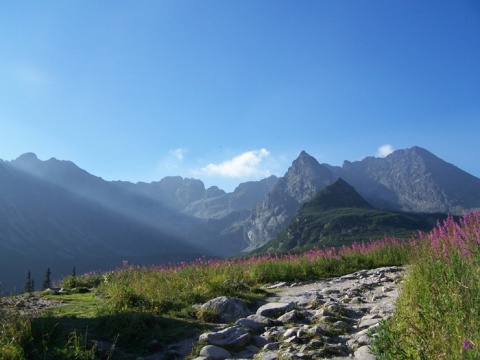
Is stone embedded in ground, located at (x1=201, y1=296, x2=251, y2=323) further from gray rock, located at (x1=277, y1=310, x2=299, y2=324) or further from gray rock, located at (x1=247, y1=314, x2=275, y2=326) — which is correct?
gray rock, located at (x1=277, y1=310, x2=299, y2=324)

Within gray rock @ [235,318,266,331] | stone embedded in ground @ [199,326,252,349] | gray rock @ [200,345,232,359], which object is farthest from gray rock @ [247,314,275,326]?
gray rock @ [200,345,232,359]

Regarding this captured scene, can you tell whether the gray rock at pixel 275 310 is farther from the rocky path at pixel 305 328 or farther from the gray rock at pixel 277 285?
the gray rock at pixel 277 285

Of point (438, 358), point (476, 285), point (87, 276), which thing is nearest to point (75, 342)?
point (438, 358)

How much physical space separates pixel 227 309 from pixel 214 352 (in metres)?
2.79

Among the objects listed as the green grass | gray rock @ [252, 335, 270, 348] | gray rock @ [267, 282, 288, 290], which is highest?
the green grass

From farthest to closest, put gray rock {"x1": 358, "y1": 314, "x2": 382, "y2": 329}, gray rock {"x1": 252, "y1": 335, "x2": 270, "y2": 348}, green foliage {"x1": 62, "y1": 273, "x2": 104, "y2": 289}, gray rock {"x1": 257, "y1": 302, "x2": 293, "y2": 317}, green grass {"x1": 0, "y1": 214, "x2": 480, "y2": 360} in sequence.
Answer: green foliage {"x1": 62, "y1": 273, "x2": 104, "y2": 289}
gray rock {"x1": 257, "y1": 302, "x2": 293, "y2": 317}
gray rock {"x1": 358, "y1": 314, "x2": 382, "y2": 329}
gray rock {"x1": 252, "y1": 335, "x2": 270, "y2": 348}
green grass {"x1": 0, "y1": 214, "x2": 480, "y2": 360}

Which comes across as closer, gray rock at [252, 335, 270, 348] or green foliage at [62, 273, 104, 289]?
gray rock at [252, 335, 270, 348]

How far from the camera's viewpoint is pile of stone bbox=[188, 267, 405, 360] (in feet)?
20.8

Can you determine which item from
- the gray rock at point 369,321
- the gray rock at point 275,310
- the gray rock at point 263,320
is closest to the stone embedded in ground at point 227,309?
the gray rock at point 275,310

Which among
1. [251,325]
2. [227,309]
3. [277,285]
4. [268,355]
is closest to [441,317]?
[268,355]

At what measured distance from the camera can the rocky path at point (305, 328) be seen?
20.7ft

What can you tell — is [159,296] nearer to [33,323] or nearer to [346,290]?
[33,323]

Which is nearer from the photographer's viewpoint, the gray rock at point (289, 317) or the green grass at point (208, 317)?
the green grass at point (208, 317)

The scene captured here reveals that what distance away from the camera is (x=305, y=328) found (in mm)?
7410
